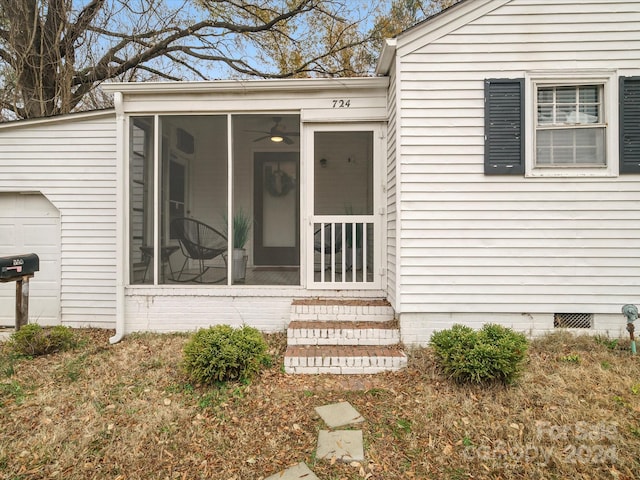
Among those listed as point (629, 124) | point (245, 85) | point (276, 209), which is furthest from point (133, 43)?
point (629, 124)

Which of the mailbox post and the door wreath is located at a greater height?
the door wreath

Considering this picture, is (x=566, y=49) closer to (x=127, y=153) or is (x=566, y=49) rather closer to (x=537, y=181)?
(x=537, y=181)

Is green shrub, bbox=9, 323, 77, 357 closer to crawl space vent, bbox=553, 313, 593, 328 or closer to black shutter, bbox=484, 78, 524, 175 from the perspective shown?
black shutter, bbox=484, 78, 524, 175

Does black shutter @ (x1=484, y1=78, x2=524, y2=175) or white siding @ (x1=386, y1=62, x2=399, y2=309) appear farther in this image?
white siding @ (x1=386, y1=62, x2=399, y2=309)

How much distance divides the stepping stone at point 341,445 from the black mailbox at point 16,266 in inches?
151

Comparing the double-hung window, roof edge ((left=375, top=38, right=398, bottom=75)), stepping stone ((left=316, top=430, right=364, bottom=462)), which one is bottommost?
stepping stone ((left=316, top=430, right=364, bottom=462))

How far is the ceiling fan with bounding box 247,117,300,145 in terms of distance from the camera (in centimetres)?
452

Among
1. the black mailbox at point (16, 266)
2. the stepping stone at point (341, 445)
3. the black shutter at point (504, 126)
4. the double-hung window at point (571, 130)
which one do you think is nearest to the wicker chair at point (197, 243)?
the black mailbox at point (16, 266)

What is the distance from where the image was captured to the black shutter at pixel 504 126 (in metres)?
3.69

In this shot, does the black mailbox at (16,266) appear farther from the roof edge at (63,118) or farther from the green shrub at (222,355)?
the green shrub at (222,355)

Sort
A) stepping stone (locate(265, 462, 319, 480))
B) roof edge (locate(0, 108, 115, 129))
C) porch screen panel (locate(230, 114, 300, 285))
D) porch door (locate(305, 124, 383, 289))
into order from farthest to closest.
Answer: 1. roof edge (locate(0, 108, 115, 129))
2. porch screen panel (locate(230, 114, 300, 285))
3. porch door (locate(305, 124, 383, 289))
4. stepping stone (locate(265, 462, 319, 480))

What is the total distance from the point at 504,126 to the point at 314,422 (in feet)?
11.1

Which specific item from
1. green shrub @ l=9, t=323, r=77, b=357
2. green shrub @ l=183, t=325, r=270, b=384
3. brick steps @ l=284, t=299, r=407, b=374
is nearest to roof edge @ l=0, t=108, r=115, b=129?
green shrub @ l=9, t=323, r=77, b=357

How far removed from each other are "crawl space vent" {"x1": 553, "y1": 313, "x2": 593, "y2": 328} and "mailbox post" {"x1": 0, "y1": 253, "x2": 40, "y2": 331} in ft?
19.5
